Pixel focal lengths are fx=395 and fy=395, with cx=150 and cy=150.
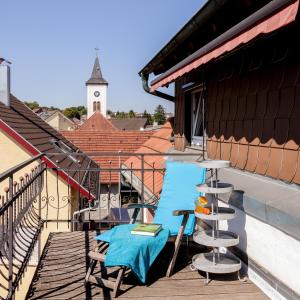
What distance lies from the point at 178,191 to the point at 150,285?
4.39ft

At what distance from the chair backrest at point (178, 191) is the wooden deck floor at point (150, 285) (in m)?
0.47

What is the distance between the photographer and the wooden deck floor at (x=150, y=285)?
366 cm

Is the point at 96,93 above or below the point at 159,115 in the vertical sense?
above

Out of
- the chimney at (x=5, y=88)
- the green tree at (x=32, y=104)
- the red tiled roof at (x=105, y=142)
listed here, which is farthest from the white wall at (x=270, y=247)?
the green tree at (x=32, y=104)

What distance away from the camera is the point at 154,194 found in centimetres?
670

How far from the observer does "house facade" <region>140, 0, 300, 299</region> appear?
2.95 m

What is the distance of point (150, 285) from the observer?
3902 millimetres

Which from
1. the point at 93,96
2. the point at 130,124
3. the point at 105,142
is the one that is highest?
the point at 93,96

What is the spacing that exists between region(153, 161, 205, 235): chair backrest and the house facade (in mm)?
375

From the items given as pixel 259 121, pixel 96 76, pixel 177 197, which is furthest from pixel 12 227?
pixel 96 76

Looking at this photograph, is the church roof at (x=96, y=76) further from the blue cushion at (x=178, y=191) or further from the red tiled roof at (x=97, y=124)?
the blue cushion at (x=178, y=191)

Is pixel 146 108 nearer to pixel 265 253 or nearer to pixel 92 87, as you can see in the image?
pixel 92 87

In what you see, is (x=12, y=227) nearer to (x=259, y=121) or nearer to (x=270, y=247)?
(x=270, y=247)

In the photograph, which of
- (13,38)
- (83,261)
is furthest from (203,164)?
(13,38)
